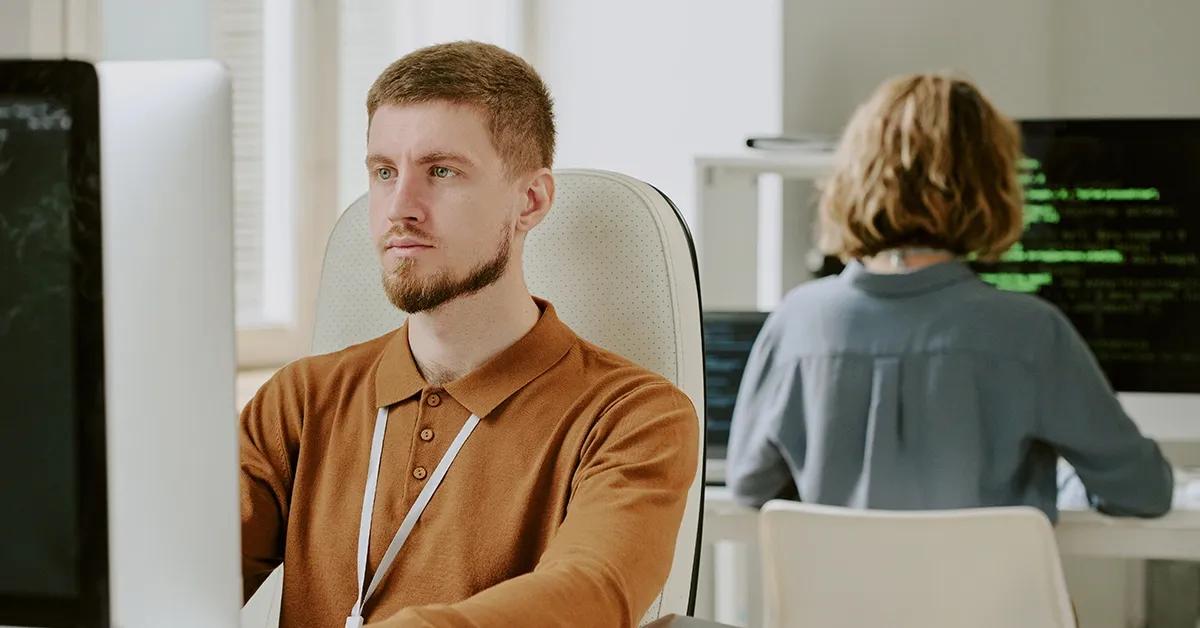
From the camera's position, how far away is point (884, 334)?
177 centimetres

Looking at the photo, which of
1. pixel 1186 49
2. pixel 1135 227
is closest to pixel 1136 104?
pixel 1186 49

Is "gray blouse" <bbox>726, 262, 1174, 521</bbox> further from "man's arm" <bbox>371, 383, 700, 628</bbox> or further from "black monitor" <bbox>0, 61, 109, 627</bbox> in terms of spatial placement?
"black monitor" <bbox>0, 61, 109, 627</bbox>

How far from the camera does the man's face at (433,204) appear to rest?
111cm

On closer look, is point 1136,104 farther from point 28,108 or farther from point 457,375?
point 28,108

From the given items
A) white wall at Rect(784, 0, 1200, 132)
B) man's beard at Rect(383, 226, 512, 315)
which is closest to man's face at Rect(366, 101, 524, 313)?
man's beard at Rect(383, 226, 512, 315)

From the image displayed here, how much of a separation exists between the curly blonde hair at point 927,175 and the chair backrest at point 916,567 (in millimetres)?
467

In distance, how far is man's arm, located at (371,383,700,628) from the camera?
0.86 metres

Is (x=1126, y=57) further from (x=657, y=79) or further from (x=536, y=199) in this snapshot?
(x=536, y=199)

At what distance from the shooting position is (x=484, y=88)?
1.13 meters

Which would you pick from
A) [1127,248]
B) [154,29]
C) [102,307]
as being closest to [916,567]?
[1127,248]

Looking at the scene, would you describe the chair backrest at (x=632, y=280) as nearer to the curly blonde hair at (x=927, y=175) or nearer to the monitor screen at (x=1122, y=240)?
the curly blonde hair at (x=927, y=175)

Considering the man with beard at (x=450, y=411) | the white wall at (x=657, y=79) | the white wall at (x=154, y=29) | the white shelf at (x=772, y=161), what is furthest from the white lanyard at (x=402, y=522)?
the white wall at (x=657, y=79)

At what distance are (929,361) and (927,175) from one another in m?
0.28

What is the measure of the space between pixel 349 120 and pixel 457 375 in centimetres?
177
